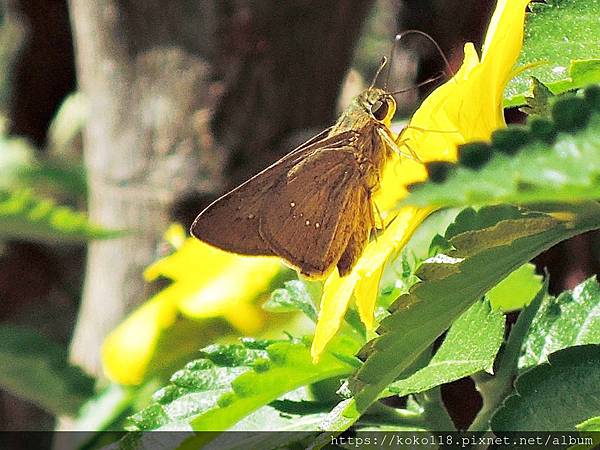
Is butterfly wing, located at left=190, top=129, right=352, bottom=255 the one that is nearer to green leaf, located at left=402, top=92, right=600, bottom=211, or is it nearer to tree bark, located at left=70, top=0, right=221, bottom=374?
green leaf, located at left=402, top=92, right=600, bottom=211

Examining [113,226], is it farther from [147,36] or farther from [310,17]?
[310,17]

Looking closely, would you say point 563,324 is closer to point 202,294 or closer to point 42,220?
point 202,294

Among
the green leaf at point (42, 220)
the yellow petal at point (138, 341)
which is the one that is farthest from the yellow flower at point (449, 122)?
the green leaf at point (42, 220)

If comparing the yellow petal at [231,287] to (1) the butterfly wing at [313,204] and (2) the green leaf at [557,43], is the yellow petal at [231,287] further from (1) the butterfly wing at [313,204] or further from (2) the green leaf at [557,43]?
(2) the green leaf at [557,43]

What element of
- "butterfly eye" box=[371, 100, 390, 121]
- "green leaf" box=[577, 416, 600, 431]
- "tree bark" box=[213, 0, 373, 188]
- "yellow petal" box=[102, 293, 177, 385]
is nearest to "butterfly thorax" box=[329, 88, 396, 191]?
"butterfly eye" box=[371, 100, 390, 121]

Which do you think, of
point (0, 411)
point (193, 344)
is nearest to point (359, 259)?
point (193, 344)

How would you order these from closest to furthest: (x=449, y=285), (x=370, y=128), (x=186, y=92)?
(x=449, y=285) < (x=370, y=128) < (x=186, y=92)

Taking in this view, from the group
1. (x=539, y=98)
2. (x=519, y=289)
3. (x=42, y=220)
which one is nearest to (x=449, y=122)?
(x=539, y=98)
